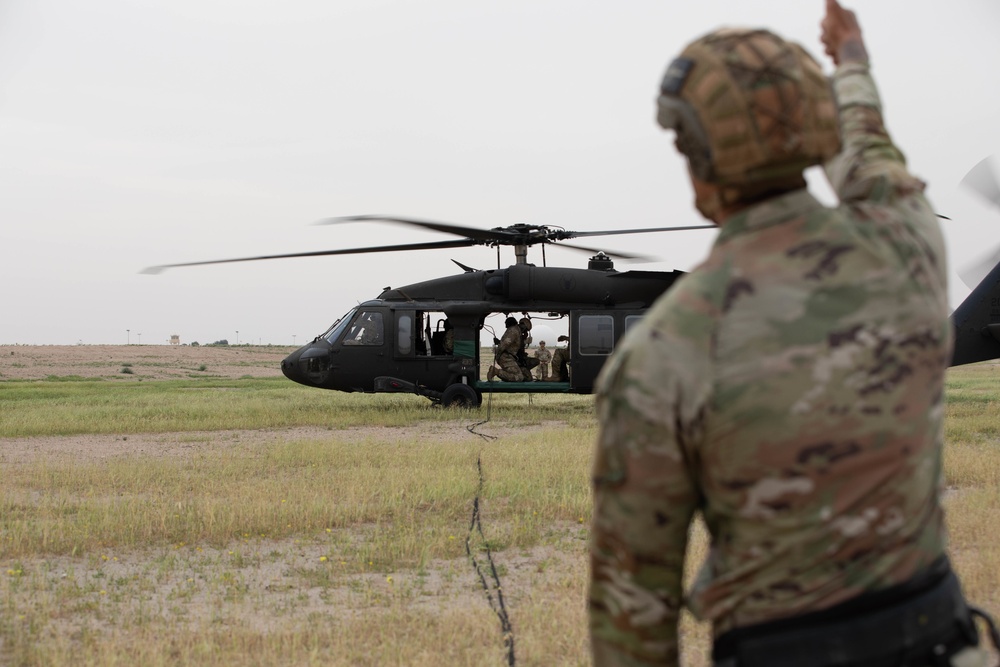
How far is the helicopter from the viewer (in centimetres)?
1577

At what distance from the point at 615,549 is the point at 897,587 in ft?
1.42

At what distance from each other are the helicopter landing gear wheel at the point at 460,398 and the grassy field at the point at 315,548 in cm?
406

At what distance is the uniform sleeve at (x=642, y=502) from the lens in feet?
4.57

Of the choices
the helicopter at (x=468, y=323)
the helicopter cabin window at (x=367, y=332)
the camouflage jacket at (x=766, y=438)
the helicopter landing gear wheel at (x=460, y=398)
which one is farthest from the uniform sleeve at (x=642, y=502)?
the helicopter cabin window at (x=367, y=332)

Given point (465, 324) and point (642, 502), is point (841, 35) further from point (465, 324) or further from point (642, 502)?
point (465, 324)

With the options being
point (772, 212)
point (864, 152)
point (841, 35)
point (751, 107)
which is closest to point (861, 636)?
point (772, 212)

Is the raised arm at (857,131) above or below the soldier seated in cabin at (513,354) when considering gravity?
above

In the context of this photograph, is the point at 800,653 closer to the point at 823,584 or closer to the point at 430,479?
the point at 823,584

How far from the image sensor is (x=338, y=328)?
16.6 meters

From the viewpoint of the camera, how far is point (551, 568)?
19.1 ft

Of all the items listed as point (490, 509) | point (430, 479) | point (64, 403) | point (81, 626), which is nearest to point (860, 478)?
point (81, 626)

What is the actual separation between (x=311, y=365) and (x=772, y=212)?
607 inches

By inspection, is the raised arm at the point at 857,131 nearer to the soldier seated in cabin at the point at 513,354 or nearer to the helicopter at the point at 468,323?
the helicopter at the point at 468,323

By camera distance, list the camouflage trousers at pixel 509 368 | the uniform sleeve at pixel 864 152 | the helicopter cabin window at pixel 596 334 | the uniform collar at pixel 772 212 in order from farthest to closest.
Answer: the camouflage trousers at pixel 509 368 < the helicopter cabin window at pixel 596 334 < the uniform sleeve at pixel 864 152 < the uniform collar at pixel 772 212
